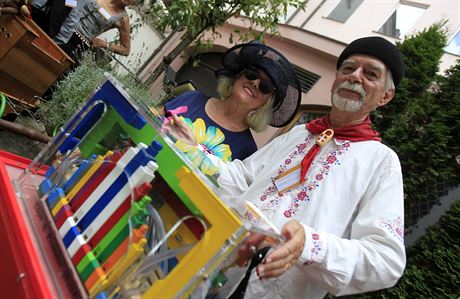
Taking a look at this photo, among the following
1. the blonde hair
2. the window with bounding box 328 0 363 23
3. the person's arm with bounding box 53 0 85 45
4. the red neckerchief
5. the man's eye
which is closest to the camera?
the red neckerchief

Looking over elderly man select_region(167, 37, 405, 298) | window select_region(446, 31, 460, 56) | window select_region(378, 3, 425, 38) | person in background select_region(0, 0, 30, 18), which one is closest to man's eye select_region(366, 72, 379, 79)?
elderly man select_region(167, 37, 405, 298)

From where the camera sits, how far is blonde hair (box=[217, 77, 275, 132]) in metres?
2.21

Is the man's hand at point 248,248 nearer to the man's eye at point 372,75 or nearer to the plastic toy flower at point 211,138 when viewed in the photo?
the man's eye at point 372,75

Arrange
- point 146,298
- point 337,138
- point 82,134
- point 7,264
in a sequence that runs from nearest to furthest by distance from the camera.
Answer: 1. point 146,298
2. point 7,264
3. point 82,134
4. point 337,138

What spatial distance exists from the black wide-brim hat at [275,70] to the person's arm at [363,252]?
1.06 m

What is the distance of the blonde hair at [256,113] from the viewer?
7.25ft

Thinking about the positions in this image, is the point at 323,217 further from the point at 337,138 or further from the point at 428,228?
the point at 428,228

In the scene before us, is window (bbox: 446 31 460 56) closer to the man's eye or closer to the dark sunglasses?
the dark sunglasses

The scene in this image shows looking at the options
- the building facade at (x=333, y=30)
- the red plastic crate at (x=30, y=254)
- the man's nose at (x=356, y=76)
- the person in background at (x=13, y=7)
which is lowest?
the red plastic crate at (x=30, y=254)

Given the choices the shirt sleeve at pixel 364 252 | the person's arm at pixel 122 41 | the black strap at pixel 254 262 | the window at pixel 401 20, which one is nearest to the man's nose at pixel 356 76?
the shirt sleeve at pixel 364 252

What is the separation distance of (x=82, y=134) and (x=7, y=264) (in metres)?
0.41

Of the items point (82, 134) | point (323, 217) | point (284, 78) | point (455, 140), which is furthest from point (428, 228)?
point (82, 134)

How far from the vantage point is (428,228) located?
3.47m

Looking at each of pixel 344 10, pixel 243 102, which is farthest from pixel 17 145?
pixel 344 10
